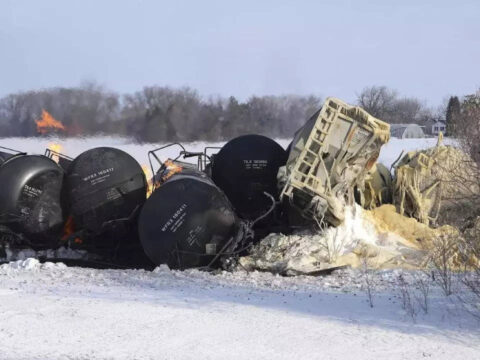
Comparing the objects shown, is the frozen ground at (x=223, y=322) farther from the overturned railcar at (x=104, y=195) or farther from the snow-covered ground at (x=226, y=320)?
the overturned railcar at (x=104, y=195)

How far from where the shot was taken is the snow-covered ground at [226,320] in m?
6.36

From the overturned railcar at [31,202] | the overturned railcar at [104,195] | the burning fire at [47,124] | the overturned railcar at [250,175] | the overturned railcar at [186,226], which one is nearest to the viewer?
the overturned railcar at [186,226]

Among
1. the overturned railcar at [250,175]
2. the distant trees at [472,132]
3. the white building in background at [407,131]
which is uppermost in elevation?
the distant trees at [472,132]

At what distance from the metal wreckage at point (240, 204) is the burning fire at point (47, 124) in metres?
5.60

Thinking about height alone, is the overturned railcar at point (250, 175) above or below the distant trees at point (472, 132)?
below

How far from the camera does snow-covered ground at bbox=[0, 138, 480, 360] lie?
6.36 m

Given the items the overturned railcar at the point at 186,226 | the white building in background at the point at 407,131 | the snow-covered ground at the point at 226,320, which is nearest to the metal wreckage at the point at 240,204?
the overturned railcar at the point at 186,226

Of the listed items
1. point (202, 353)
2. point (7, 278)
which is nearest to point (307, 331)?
point (202, 353)

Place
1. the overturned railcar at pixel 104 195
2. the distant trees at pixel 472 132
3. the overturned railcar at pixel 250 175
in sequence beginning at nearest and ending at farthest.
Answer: the distant trees at pixel 472 132 < the overturned railcar at pixel 104 195 < the overturned railcar at pixel 250 175

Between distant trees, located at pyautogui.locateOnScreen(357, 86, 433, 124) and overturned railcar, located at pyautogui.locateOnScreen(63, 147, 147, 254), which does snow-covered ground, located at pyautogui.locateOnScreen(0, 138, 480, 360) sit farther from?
distant trees, located at pyautogui.locateOnScreen(357, 86, 433, 124)

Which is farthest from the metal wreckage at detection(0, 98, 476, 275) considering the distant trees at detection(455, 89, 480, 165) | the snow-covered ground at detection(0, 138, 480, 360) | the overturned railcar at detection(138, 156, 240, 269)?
the distant trees at detection(455, 89, 480, 165)

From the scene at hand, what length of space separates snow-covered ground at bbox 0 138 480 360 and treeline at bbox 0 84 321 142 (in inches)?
432

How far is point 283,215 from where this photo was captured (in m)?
13.3

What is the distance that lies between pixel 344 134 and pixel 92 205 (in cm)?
493
